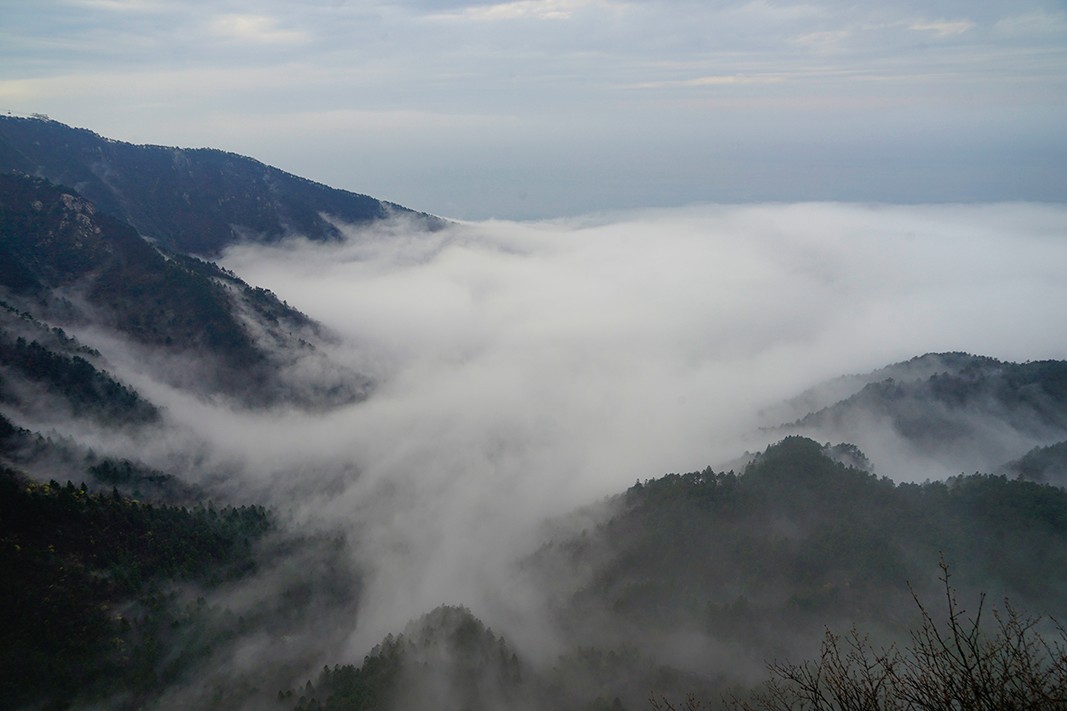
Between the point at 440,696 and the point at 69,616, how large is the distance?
33.4 m

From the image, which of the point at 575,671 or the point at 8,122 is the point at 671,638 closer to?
the point at 575,671

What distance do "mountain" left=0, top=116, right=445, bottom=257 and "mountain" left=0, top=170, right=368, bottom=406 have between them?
33707 millimetres

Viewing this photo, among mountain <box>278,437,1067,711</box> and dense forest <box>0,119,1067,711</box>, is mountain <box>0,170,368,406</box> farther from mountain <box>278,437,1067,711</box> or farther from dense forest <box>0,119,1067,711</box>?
mountain <box>278,437,1067,711</box>

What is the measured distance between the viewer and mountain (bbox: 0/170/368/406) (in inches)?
4196

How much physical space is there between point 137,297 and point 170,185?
79436 millimetres

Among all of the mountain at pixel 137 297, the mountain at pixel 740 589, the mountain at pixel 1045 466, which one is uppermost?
the mountain at pixel 137 297

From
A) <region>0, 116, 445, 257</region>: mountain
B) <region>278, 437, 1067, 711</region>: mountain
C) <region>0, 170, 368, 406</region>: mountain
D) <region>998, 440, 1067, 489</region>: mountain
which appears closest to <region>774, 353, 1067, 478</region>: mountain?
<region>998, 440, 1067, 489</region>: mountain

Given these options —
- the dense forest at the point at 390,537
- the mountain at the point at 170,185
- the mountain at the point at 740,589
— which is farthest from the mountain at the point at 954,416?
the mountain at the point at 170,185

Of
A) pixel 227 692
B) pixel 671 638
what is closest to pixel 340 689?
pixel 227 692

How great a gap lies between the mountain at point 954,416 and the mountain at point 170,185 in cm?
15913

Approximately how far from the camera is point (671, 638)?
188ft

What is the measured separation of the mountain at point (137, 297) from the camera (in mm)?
106575

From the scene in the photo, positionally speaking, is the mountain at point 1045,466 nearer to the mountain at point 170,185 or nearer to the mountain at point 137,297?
the mountain at point 137,297

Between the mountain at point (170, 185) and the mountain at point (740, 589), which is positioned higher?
the mountain at point (170, 185)
